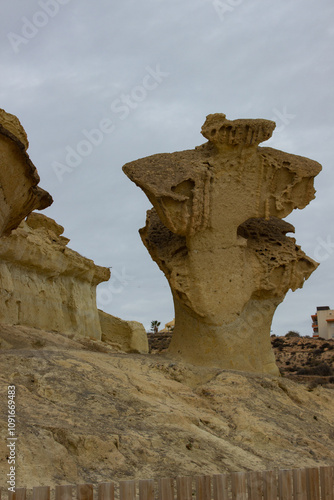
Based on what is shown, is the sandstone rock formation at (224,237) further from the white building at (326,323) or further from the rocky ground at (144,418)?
the white building at (326,323)

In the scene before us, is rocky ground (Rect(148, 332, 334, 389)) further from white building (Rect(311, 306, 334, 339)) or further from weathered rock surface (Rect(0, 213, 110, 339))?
white building (Rect(311, 306, 334, 339))

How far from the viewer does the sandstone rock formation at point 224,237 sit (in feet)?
32.9

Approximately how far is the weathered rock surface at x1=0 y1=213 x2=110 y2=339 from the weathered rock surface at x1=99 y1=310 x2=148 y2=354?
1288 mm

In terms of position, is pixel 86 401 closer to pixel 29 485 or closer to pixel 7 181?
pixel 29 485

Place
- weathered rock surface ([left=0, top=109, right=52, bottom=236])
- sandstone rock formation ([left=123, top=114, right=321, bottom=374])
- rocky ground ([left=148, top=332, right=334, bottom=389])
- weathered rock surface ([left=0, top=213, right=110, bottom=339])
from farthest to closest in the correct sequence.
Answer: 1. rocky ground ([left=148, top=332, right=334, bottom=389])
2. weathered rock surface ([left=0, top=213, right=110, bottom=339])
3. sandstone rock formation ([left=123, top=114, right=321, bottom=374])
4. weathered rock surface ([left=0, top=109, right=52, bottom=236])

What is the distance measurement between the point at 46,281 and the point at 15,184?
592 centimetres

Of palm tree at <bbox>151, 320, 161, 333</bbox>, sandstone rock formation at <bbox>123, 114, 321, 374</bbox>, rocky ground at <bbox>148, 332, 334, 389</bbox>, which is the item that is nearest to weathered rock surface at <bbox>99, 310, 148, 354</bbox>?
rocky ground at <bbox>148, 332, 334, 389</bbox>

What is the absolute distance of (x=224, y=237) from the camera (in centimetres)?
1032

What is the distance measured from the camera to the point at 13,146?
7676 mm

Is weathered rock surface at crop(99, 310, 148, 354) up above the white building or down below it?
below

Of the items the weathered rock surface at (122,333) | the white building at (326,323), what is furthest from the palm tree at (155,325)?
the weathered rock surface at (122,333)

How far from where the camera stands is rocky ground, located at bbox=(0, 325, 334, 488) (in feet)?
18.2

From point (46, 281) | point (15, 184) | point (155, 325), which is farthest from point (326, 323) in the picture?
point (15, 184)

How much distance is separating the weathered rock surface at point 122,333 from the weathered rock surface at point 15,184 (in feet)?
29.0
